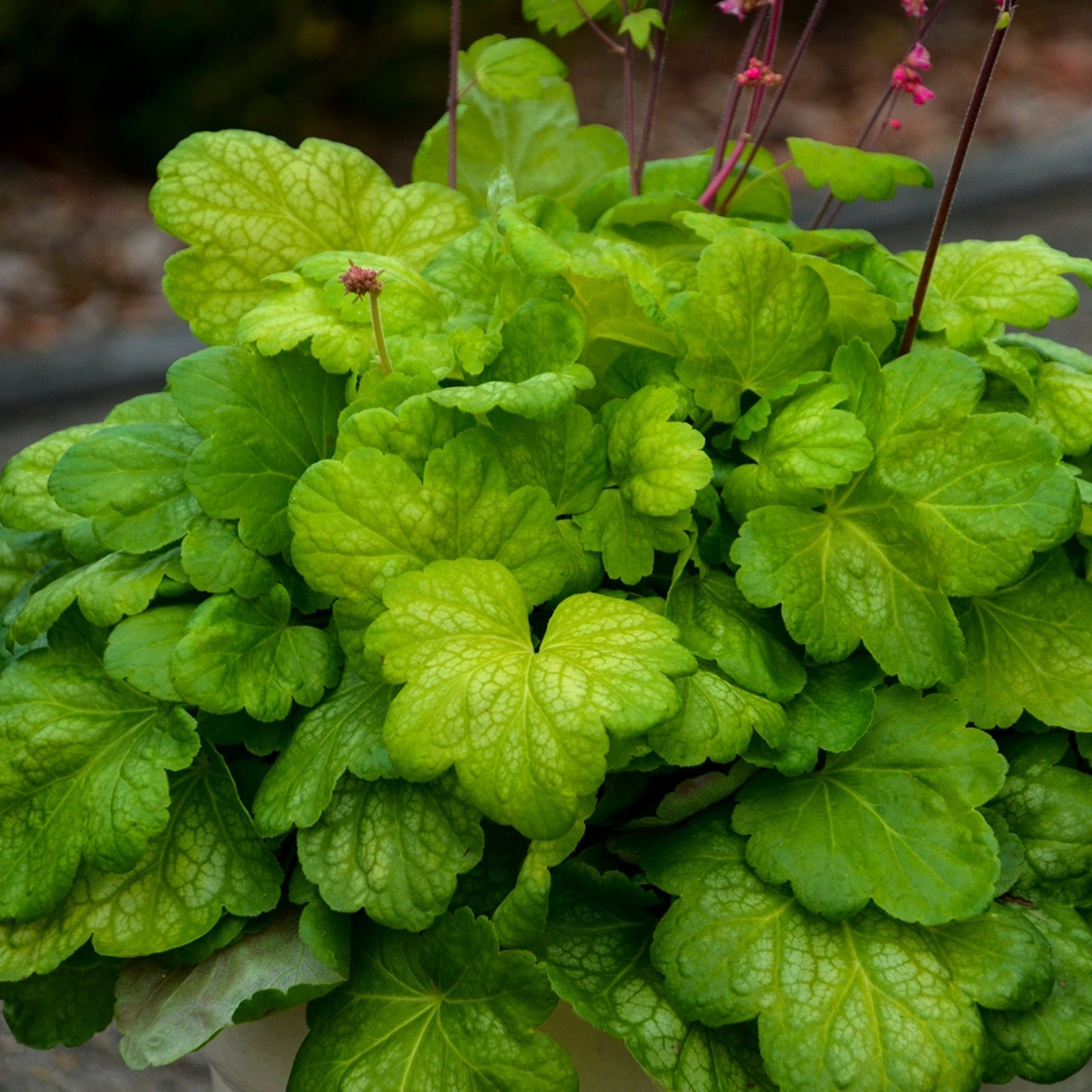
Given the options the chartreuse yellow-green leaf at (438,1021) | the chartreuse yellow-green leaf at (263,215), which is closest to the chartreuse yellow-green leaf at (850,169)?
the chartreuse yellow-green leaf at (263,215)

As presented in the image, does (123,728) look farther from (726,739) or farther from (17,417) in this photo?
(17,417)

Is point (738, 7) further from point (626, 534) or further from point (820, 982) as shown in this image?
point (820, 982)

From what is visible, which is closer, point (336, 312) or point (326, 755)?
point (326, 755)

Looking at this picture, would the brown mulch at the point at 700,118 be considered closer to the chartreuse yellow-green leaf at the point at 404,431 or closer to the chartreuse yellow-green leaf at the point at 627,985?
the chartreuse yellow-green leaf at the point at 404,431

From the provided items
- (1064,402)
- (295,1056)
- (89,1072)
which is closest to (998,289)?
(1064,402)

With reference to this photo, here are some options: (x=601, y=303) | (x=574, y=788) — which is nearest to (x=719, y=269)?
(x=601, y=303)

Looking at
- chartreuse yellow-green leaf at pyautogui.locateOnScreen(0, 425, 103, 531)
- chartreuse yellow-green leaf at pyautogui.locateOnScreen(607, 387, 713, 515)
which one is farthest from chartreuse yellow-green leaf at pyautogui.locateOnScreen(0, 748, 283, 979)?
chartreuse yellow-green leaf at pyautogui.locateOnScreen(607, 387, 713, 515)
